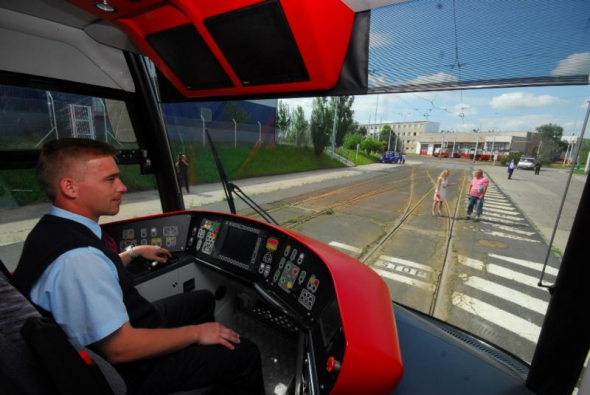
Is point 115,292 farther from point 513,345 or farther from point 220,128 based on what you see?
point 513,345

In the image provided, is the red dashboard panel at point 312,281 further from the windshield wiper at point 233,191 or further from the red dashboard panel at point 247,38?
the red dashboard panel at point 247,38

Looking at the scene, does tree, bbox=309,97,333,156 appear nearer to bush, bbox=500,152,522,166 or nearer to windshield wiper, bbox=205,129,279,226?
windshield wiper, bbox=205,129,279,226

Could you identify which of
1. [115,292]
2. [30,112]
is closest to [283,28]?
[115,292]

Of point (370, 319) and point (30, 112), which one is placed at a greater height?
point (30, 112)

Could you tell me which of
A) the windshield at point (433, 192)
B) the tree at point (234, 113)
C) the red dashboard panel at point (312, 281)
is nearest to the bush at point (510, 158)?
the windshield at point (433, 192)

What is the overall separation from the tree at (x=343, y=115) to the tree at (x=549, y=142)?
105cm

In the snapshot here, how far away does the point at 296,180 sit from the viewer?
109 inches

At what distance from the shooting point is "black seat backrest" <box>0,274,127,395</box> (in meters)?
0.60

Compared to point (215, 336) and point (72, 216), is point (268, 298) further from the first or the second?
point (72, 216)

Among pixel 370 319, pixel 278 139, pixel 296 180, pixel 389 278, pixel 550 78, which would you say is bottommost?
pixel 389 278

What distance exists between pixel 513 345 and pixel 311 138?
2100 millimetres

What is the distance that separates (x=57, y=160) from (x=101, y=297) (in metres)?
0.58

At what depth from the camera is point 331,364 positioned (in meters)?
0.95

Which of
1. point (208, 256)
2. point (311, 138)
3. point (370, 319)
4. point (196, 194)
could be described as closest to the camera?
point (370, 319)
